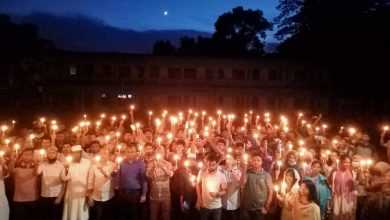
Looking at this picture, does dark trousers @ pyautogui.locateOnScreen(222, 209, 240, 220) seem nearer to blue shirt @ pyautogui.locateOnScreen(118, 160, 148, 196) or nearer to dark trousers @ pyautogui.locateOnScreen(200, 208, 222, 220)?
dark trousers @ pyautogui.locateOnScreen(200, 208, 222, 220)

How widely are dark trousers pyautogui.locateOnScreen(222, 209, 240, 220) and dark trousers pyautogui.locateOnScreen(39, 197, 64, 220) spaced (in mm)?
3390

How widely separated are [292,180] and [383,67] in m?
28.5

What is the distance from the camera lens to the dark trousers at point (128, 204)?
9445mm

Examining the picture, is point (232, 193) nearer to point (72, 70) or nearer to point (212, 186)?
point (212, 186)

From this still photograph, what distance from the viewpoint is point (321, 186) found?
8.91 m

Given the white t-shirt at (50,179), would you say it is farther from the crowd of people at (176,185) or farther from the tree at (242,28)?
the tree at (242,28)

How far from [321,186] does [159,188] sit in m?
3.26

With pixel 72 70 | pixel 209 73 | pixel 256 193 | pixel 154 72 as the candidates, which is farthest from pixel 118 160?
pixel 72 70

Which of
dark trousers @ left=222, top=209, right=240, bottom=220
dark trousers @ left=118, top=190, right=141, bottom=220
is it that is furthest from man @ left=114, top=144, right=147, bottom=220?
dark trousers @ left=222, top=209, right=240, bottom=220

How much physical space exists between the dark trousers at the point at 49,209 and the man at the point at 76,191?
459 mm

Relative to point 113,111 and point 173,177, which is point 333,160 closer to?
point 173,177

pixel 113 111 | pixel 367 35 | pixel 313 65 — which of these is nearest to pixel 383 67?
pixel 367 35

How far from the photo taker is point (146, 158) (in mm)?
10523

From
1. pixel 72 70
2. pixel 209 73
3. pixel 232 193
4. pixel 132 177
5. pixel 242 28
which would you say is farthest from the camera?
pixel 242 28
